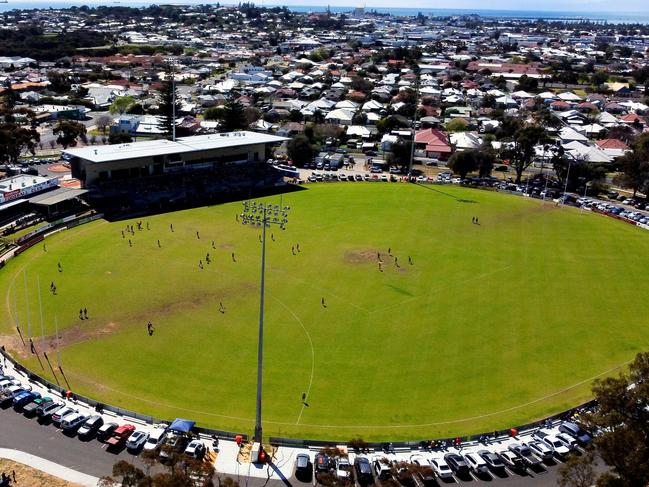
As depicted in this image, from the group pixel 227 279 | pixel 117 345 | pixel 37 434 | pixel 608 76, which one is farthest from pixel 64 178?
pixel 608 76

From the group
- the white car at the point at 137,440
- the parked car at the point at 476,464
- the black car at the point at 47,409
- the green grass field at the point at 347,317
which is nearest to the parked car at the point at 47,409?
the black car at the point at 47,409

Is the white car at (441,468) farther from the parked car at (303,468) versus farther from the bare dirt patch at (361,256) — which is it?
the bare dirt patch at (361,256)

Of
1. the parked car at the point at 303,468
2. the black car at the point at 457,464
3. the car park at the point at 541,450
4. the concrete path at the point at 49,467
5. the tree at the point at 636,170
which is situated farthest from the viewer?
the tree at the point at 636,170

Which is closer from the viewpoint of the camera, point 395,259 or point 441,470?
point 441,470

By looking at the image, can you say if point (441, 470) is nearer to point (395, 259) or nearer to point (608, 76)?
point (395, 259)

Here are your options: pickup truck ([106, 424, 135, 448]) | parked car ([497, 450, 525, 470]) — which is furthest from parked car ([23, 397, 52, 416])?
parked car ([497, 450, 525, 470])

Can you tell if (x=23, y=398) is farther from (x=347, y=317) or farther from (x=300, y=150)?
(x=300, y=150)
